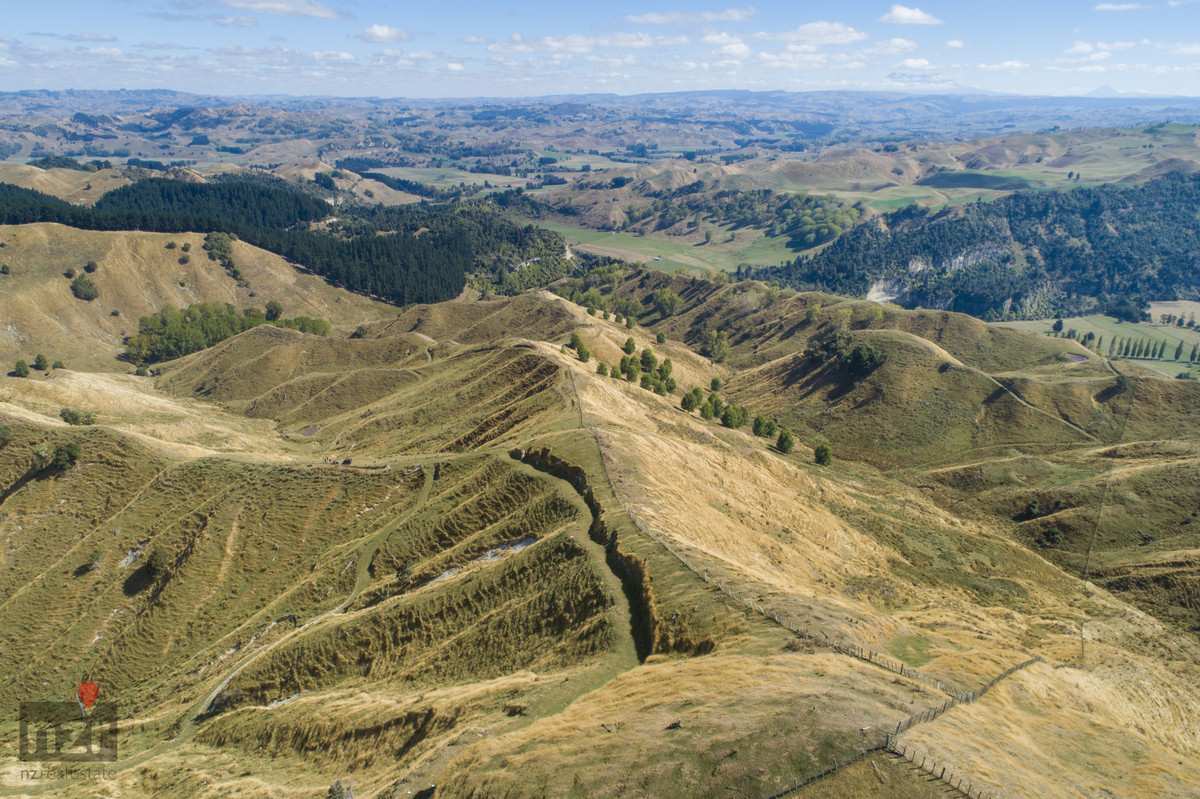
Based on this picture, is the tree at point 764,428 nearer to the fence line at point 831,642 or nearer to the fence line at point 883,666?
the fence line at point 883,666

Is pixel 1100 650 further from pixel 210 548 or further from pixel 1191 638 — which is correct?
pixel 210 548

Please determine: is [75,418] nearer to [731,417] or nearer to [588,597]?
[588,597]

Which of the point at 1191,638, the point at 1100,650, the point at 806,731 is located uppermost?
the point at 806,731

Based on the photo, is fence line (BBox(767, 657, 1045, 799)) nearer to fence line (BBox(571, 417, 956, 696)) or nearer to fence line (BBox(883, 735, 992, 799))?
fence line (BBox(883, 735, 992, 799))

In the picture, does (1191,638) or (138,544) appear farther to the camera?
(138,544)

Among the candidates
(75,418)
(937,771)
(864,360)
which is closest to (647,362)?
(864,360)

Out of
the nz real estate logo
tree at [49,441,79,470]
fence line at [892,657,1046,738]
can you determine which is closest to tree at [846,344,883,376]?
fence line at [892,657,1046,738]

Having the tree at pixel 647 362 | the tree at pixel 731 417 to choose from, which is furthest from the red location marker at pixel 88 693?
the tree at pixel 647 362

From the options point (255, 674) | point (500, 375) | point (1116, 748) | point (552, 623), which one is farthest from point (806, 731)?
point (500, 375)
